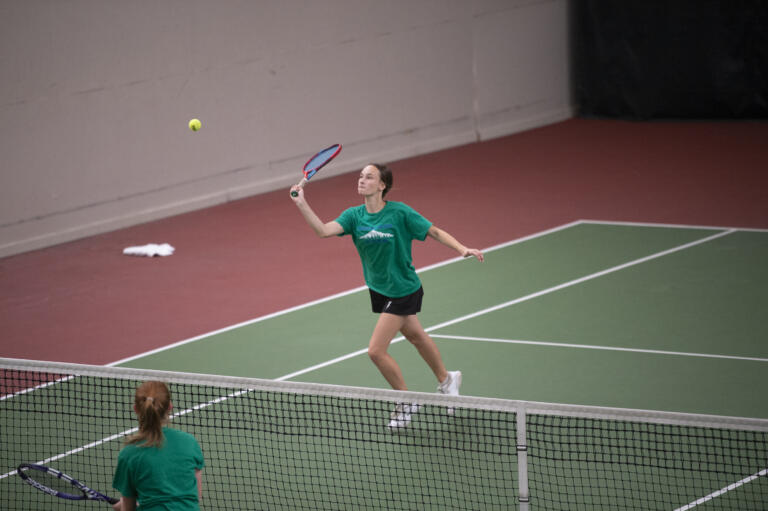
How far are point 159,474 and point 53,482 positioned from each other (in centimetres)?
85

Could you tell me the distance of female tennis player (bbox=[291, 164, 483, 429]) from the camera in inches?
310

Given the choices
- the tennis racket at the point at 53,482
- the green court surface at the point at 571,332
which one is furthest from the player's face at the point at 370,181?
the tennis racket at the point at 53,482

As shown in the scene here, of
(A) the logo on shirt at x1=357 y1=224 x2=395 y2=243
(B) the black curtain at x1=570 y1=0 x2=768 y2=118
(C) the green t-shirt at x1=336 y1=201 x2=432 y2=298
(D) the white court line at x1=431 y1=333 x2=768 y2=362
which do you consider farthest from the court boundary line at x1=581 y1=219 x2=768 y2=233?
(B) the black curtain at x1=570 y1=0 x2=768 y2=118

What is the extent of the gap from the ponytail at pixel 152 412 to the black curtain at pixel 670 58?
1695cm

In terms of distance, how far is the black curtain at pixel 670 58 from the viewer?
786 inches

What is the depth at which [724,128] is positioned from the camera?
19891mm

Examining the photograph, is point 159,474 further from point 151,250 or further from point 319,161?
point 151,250

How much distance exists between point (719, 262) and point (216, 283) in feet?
17.2

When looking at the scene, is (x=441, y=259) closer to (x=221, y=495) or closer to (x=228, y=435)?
(x=228, y=435)

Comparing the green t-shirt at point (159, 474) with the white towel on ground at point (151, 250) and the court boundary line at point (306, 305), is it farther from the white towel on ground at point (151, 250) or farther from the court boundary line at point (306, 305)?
the white towel on ground at point (151, 250)

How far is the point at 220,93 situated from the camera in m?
16.1

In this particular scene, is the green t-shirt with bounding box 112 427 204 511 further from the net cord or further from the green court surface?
the green court surface

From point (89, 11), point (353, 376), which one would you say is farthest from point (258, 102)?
point (353, 376)

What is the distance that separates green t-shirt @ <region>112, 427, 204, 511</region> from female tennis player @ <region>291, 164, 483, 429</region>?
287 cm
